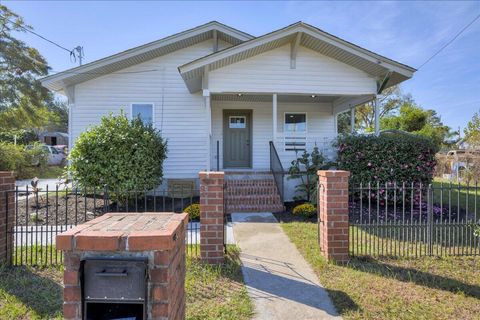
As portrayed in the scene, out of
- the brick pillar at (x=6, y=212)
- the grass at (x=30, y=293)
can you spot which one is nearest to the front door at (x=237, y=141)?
the brick pillar at (x=6, y=212)

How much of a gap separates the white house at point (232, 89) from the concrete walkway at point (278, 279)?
3094mm

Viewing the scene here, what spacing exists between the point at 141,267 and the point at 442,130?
33.0m

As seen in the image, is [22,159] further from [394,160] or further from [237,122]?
[394,160]

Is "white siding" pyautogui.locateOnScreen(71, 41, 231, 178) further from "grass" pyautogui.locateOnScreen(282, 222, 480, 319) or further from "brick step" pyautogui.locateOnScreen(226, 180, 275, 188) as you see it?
"grass" pyautogui.locateOnScreen(282, 222, 480, 319)

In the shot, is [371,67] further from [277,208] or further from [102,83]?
[102,83]

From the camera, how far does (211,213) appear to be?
14.5 feet

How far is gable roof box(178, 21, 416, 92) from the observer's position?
27.6ft

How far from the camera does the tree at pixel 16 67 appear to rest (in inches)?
790

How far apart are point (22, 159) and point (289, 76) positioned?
15388 millimetres

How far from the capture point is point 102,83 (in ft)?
33.9

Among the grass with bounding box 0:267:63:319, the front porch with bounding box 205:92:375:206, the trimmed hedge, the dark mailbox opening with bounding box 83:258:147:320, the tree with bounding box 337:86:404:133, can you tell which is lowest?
the grass with bounding box 0:267:63:319

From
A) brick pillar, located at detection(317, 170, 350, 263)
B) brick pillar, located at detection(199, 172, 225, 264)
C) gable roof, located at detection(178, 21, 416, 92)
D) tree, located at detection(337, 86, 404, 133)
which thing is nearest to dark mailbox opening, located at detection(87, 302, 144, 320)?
brick pillar, located at detection(199, 172, 225, 264)

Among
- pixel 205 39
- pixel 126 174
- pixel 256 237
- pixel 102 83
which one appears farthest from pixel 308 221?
pixel 102 83

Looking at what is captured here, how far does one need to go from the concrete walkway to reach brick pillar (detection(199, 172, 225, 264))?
1.77 ft
